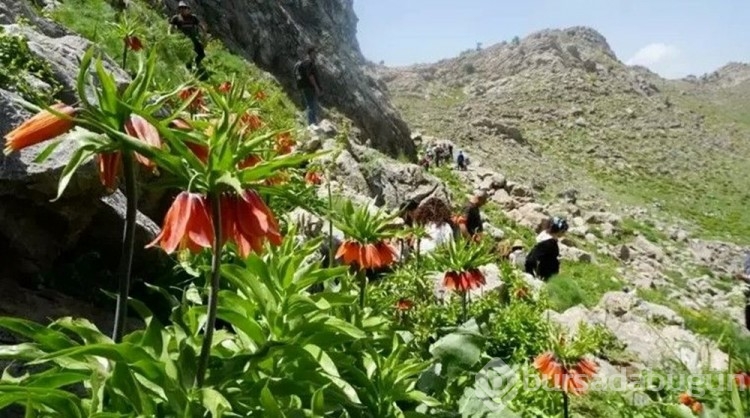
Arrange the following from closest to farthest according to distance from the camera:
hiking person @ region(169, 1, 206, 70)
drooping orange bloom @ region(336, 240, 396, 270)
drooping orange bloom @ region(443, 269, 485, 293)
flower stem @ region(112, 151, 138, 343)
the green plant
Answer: flower stem @ region(112, 151, 138, 343), drooping orange bloom @ region(336, 240, 396, 270), the green plant, drooping orange bloom @ region(443, 269, 485, 293), hiking person @ region(169, 1, 206, 70)

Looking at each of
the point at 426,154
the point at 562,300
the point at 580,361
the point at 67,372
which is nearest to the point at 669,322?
the point at 562,300

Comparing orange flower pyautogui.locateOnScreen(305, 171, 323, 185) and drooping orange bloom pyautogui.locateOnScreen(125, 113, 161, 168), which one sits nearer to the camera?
drooping orange bloom pyautogui.locateOnScreen(125, 113, 161, 168)

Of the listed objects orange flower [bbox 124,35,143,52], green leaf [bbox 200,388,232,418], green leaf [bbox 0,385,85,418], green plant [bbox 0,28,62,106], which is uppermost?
orange flower [bbox 124,35,143,52]

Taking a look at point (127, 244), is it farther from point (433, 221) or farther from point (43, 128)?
point (433, 221)

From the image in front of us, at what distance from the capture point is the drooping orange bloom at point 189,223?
4.97ft

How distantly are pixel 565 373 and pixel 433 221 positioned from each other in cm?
529

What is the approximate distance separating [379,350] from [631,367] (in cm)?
332

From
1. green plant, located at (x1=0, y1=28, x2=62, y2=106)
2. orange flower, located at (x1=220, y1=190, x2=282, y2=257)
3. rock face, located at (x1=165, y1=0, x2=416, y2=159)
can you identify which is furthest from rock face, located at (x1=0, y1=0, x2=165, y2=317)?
rock face, located at (x1=165, y1=0, x2=416, y2=159)

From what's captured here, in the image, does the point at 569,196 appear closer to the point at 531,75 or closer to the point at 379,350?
the point at 379,350

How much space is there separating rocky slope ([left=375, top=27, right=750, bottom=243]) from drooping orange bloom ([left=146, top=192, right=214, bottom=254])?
24.9m

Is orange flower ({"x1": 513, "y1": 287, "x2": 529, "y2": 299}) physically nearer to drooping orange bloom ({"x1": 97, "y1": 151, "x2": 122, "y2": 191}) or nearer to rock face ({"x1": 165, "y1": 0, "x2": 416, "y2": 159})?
drooping orange bloom ({"x1": 97, "y1": 151, "x2": 122, "y2": 191})

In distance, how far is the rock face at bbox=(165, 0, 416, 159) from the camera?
52.3 feet

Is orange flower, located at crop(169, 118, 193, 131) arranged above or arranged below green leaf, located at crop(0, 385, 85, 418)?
above

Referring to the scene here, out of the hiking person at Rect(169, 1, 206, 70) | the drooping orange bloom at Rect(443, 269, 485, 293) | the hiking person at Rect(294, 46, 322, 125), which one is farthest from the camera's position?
the hiking person at Rect(294, 46, 322, 125)
